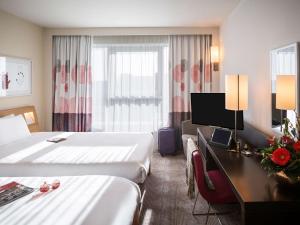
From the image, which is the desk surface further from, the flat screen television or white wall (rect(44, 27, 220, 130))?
white wall (rect(44, 27, 220, 130))

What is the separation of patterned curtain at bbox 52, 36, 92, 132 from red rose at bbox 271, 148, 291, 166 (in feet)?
13.5

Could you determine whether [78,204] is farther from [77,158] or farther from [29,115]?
[29,115]

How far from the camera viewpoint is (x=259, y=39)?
9.29 feet

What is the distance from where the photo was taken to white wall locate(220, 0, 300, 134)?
215cm

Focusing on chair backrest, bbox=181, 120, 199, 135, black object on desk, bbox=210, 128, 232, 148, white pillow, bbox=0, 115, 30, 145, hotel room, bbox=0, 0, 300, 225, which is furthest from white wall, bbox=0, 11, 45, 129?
black object on desk, bbox=210, 128, 232, 148

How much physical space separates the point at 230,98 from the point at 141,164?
113cm

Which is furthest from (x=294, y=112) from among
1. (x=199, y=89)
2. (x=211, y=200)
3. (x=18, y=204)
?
(x=199, y=89)

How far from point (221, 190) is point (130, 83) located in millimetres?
3331

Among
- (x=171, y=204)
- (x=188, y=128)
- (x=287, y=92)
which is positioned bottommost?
(x=171, y=204)

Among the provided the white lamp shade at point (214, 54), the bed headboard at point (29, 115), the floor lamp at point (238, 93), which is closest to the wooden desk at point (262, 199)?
the floor lamp at point (238, 93)

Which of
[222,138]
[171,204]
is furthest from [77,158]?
[222,138]

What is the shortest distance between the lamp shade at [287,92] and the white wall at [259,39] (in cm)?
41

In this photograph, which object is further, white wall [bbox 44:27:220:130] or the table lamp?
white wall [bbox 44:27:220:130]

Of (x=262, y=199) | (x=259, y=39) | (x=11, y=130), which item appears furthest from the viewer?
(x=11, y=130)
